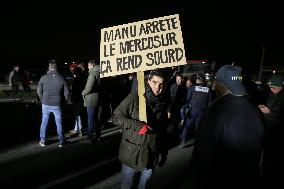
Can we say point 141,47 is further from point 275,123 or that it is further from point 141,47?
point 275,123

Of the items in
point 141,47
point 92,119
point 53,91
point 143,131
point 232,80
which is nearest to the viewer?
point 232,80

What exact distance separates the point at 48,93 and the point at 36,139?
159 cm

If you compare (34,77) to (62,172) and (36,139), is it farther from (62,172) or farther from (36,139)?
(62,172)

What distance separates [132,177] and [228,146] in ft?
6.05

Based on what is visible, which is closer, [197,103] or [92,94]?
[92,94]

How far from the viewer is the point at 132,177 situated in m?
4.43

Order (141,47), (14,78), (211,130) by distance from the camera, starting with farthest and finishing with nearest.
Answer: (14,78), (141,47), (211,130)

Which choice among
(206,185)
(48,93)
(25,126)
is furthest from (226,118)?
(25,126)

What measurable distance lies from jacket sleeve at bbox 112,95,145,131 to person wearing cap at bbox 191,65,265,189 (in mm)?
1319

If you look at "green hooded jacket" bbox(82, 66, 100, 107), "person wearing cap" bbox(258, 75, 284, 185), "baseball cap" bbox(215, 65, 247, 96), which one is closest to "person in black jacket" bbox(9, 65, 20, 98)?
"green hooded jacket" bbox(82, 66, 100, 107)

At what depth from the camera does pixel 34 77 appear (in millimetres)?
27609

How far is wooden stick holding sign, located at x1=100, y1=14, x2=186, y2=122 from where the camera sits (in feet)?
15.4

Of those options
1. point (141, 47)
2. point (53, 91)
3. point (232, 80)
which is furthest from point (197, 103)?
point (232, 80)

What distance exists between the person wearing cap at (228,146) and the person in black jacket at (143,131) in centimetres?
134
